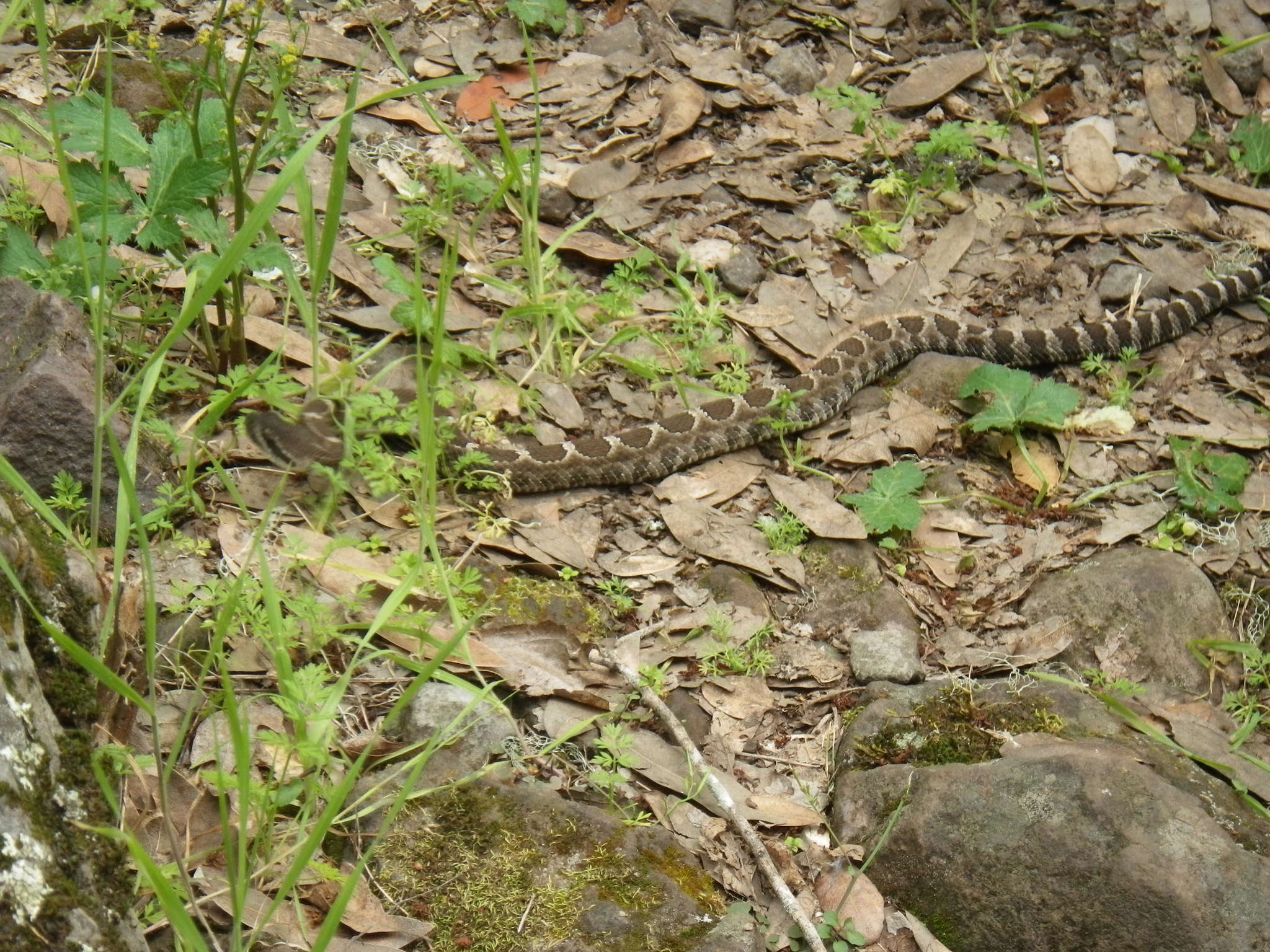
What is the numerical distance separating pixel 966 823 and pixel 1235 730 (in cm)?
181

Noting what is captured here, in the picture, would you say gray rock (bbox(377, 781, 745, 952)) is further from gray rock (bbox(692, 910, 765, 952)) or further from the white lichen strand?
the white lichen strand

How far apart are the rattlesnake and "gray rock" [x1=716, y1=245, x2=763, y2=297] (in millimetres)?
754

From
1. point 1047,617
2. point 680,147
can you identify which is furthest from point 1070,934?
point 680,147

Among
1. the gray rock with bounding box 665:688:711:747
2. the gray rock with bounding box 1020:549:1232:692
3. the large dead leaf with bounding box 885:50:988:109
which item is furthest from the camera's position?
the large dead leaf with bounding box 885:50:988:109

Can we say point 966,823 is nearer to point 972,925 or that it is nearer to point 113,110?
point 972,925

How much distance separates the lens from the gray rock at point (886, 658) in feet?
17.4

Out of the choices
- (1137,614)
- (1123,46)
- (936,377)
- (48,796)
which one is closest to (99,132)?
(48,796)

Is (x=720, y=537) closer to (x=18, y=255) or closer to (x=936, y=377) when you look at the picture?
(x=936, y=377)

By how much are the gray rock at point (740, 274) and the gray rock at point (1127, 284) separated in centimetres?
244

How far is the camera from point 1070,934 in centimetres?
406

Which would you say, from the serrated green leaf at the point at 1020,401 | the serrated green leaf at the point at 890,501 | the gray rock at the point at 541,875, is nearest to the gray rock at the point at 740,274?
the serrated green leaf at the point at 1020,401

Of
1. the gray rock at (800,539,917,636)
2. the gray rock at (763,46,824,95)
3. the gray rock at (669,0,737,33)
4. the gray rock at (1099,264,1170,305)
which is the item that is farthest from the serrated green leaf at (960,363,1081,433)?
the gray rock at (669,0,737,33)

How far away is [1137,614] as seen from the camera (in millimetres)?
5691

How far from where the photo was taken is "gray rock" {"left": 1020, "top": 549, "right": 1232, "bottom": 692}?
559 centimetres
